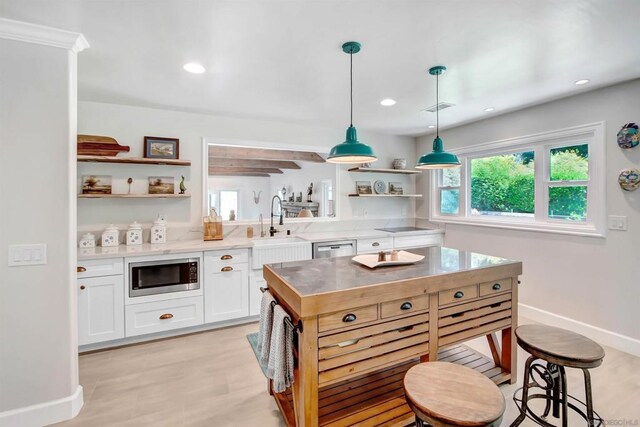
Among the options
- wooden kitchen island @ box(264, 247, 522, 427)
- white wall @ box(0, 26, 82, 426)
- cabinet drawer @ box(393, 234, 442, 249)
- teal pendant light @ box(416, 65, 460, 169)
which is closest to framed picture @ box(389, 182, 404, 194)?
cabinet drawer @ box(393, 234, 442, 249)

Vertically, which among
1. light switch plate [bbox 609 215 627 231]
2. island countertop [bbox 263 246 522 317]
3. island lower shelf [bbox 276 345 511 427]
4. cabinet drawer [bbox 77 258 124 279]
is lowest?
island lower shelf [bbox 276 345 511 427]

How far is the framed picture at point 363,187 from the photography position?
15.9 ft

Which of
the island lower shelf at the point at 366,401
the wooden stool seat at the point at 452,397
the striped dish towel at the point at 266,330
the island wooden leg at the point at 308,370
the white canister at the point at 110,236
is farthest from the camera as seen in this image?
the white canister at the point at 110,236

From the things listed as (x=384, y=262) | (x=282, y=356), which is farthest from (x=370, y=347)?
(x=384, y=262)

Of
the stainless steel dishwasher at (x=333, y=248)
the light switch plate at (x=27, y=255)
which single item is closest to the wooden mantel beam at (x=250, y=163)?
the stainless steel dishwasher at (x=333, y=248)

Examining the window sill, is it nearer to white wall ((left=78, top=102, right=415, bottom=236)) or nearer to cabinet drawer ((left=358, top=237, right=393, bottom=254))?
cabinet drawer ((left=358, top=237, right=393, bottom=254))

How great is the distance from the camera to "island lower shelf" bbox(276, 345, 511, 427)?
1.84 metres

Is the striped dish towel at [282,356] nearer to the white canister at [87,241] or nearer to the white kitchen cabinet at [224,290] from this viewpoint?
the white kitchen cabinet at [224,290]

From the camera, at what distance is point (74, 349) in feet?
6.86

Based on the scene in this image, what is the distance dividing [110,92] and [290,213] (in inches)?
216

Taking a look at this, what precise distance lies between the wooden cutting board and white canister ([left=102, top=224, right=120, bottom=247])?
2.60 feet

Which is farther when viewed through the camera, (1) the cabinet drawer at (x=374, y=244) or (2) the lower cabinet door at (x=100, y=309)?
(1) the cabinet drawer at (x=374, y=244)

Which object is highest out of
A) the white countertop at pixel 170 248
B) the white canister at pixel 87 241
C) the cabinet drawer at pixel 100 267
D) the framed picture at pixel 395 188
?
the framed picture at pixel 395 188

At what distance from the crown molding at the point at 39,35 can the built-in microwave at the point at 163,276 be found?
185 cm
